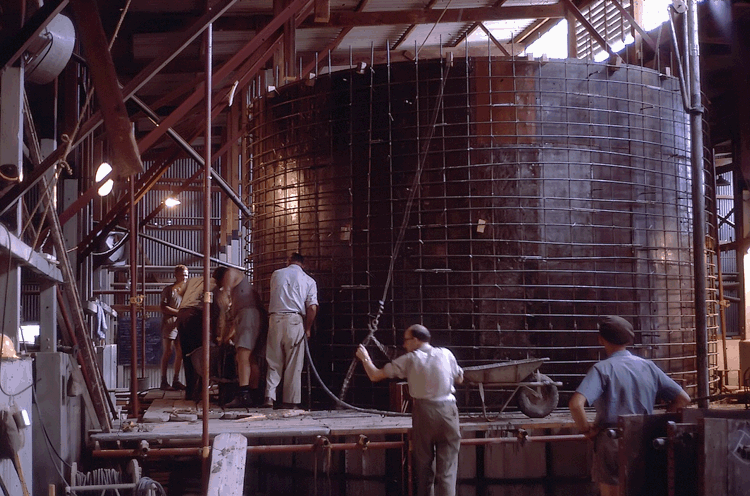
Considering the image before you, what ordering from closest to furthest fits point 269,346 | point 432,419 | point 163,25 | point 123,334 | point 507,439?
point 432,419 < point 507,439 < point 269,346 < point 163,25 < point 123,334

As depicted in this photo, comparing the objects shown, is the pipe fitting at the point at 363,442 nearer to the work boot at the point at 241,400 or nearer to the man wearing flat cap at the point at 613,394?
the work boot at the point at 241,400

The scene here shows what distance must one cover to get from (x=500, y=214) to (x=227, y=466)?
5.30 meters

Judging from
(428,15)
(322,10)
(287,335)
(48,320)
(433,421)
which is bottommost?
(433,421)

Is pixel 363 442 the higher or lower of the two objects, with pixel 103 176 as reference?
lower

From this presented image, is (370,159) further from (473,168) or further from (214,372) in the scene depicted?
(214,372)

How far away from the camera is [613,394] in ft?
19.9

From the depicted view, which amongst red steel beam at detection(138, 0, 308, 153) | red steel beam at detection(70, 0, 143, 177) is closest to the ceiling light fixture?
red steel beam at detection(138, 0, 308, 153)

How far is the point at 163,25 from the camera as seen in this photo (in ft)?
59.2

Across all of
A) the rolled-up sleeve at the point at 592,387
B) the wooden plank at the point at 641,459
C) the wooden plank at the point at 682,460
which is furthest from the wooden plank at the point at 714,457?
the rolled-up sleeve at the point at 592,387

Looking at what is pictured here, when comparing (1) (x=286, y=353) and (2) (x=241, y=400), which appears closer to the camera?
(1) (x=286, y=353)

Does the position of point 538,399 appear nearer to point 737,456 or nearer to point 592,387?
point 592,387

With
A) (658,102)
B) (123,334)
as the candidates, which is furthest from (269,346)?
(123,334)

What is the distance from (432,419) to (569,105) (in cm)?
539

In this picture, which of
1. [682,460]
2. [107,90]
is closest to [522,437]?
[682,460]
